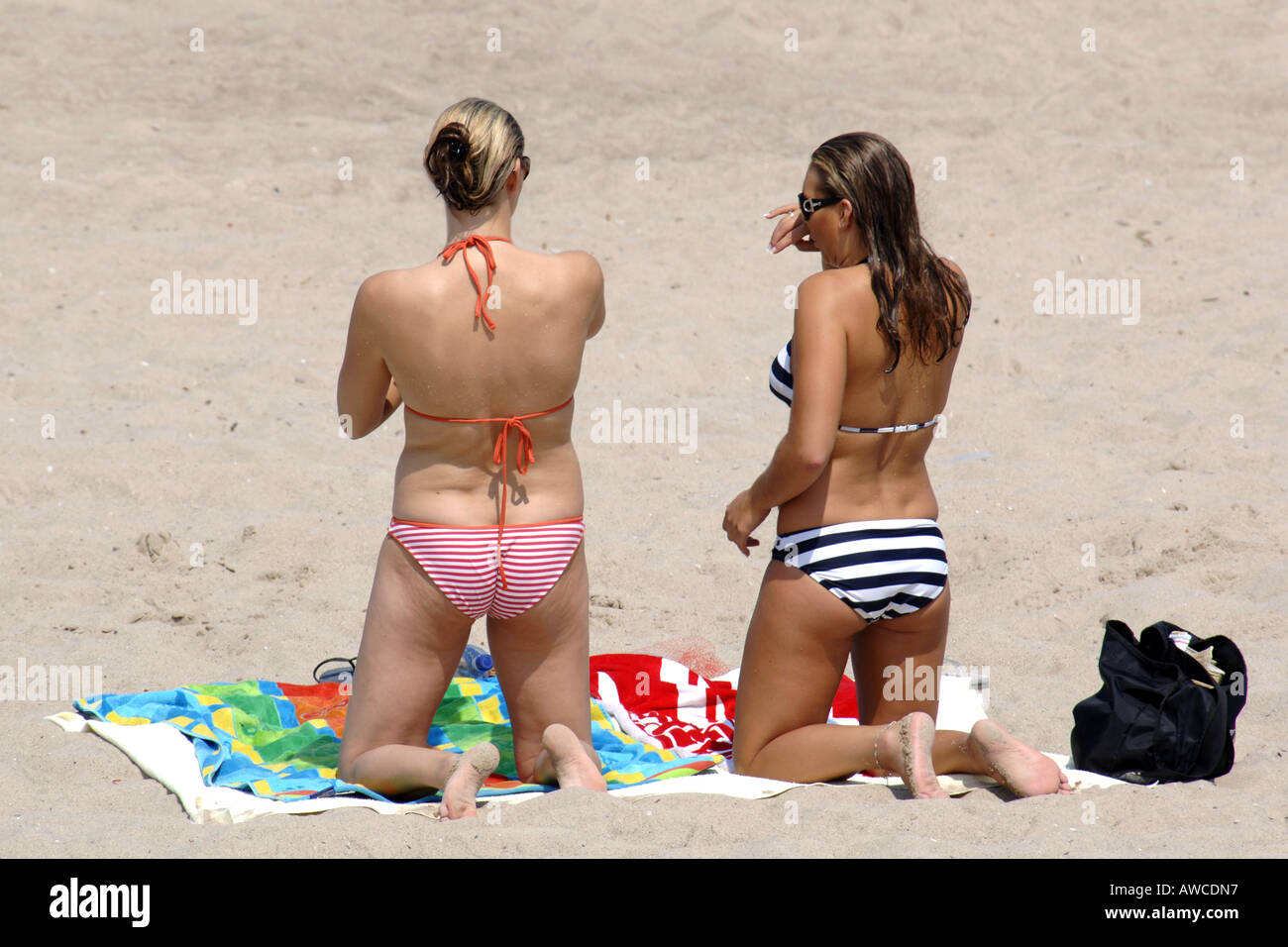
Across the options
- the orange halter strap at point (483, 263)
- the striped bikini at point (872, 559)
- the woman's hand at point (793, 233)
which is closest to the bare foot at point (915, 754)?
the striped bikini at point (872, 559)

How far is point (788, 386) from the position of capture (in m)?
3.31

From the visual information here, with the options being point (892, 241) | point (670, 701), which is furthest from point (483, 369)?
point (670, 701)

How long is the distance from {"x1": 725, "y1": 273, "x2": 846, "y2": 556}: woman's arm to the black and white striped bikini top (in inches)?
3.3

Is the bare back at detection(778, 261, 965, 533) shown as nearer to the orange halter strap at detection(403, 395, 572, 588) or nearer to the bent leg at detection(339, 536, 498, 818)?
the orange halter strap at detection(403, 395, 572, 588)

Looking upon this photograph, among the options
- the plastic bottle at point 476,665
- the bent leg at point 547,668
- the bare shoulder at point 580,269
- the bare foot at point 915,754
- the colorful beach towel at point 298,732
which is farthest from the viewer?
the plastic bottle at point 476,665

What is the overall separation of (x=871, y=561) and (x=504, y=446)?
0.88 m

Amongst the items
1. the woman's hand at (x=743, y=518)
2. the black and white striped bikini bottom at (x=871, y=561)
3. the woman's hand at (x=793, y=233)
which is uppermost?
the woman's hand at (x=793, y=233)

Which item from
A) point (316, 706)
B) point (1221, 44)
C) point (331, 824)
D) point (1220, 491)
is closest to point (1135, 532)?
point (1220, 491)

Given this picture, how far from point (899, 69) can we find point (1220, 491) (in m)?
5.54

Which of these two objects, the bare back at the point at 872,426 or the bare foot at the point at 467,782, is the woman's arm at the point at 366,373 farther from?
the bare back at the point at 872,426

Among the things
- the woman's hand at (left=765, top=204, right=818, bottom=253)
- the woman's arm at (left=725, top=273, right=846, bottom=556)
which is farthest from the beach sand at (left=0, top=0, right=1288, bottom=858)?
the woman's hand at (left=765, top=204, right=818, bottom=253)

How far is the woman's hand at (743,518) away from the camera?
327 cm

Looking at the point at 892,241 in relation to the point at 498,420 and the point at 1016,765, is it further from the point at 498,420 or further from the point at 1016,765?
the point at 1016,765

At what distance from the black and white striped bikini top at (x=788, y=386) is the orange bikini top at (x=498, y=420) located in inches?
20.0
